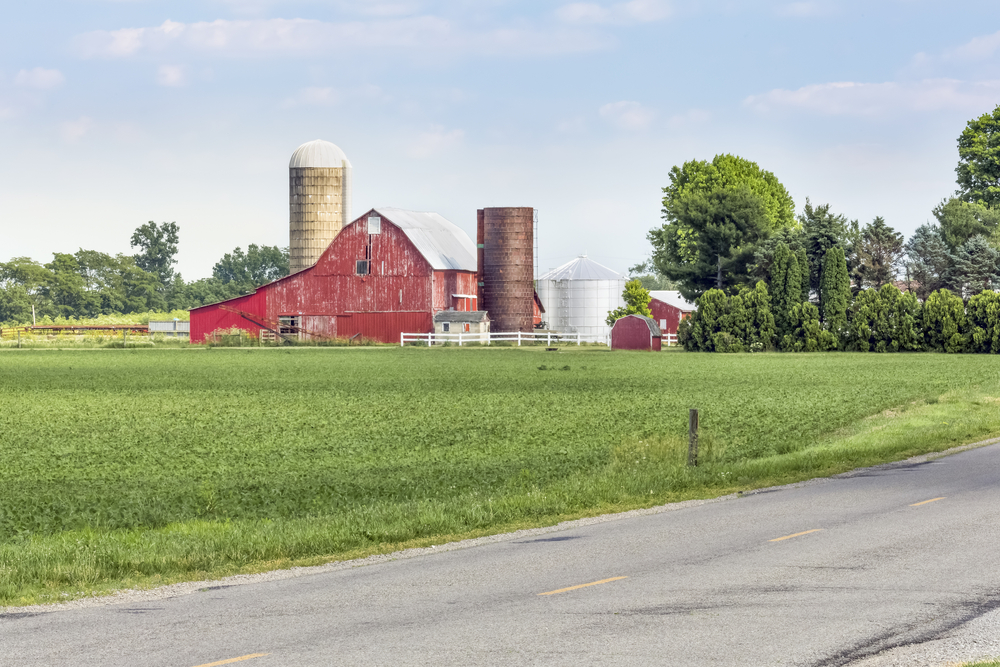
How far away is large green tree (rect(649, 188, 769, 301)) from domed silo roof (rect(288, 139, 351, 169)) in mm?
29344

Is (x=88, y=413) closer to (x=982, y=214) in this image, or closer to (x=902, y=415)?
(x=902, y=415)

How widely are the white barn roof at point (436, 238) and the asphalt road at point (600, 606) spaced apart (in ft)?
248

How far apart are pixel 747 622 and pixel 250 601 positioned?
4.27m

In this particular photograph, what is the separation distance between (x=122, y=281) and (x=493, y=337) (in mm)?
86326

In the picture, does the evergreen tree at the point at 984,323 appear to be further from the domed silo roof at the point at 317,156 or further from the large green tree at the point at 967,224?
the domed silo roof at the point at 317,156

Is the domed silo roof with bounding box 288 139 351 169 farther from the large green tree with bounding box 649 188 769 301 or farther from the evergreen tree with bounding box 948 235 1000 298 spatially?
the evergreen tree with bounding box 948 235 1000 298

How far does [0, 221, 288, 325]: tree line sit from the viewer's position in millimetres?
152375

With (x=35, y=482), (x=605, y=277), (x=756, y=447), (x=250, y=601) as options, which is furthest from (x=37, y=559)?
(x=605, y=277)

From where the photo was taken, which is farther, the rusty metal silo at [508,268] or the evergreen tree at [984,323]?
the rusty metal silo at [508,268]

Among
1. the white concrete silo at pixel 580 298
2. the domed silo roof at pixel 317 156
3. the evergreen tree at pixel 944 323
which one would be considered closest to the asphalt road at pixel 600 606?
the evergreen tree at pixel 944 323

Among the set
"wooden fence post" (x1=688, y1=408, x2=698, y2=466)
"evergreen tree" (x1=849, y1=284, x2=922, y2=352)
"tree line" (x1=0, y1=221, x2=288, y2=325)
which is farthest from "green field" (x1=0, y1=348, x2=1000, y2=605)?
"tree line" (x1=0, y1=221, x2=288, y2=325)

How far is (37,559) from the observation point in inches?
490

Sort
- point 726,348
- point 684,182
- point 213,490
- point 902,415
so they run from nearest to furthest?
point 213,490, point 902,415, point 726,348, point 684,182

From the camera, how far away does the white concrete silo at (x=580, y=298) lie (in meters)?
110
